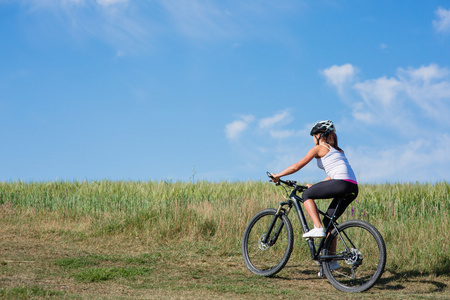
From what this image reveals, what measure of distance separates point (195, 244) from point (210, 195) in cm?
534

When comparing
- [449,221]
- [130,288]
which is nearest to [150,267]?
[130,288]

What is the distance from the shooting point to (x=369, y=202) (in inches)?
527

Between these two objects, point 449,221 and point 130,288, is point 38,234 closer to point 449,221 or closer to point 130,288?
point 130,288

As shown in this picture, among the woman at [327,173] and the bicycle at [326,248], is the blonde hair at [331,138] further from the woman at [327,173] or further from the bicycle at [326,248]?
the bicycle at [326,248]

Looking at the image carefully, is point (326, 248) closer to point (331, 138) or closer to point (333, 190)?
point (333, 190)

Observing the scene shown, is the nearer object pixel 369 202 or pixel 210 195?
pixel 369 202

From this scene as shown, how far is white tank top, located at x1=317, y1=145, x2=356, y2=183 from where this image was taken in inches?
256

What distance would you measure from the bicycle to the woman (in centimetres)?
30

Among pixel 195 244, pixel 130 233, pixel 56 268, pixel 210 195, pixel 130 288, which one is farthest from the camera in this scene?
pixel 210 195

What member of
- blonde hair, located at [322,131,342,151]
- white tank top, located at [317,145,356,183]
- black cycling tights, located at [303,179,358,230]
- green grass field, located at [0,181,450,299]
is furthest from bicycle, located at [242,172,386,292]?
blonde hair, located at [322,131,342,151]

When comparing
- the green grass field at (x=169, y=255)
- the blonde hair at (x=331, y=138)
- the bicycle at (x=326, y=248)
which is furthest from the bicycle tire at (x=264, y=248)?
the blonde hair at (x=331, y=138)

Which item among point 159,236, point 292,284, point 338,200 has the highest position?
point 338,200

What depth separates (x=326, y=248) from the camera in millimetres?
6719

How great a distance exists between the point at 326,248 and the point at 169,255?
3.49 meters
